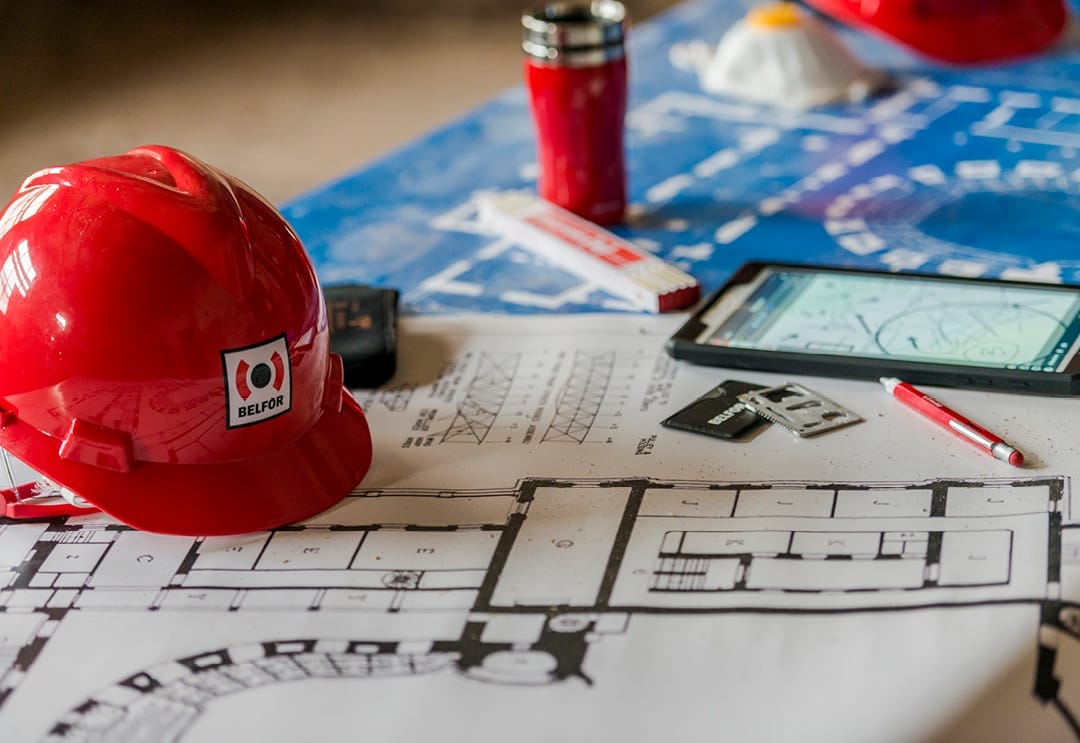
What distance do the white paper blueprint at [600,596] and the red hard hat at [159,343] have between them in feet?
0.10

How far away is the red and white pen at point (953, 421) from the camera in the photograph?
0.70 m

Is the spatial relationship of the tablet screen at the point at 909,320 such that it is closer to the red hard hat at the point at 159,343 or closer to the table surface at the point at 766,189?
the table surface at the point at 766,189

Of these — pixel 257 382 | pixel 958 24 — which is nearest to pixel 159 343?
pixel 257 382

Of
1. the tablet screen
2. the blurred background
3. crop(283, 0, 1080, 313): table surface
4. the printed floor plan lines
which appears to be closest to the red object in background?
crop(283, 0, 1080, 313): table surface

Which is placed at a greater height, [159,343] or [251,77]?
[159,343]

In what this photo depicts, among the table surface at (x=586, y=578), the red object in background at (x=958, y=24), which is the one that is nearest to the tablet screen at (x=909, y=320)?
the table surface at (x=586, y=578)

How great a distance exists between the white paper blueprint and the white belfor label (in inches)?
2.5

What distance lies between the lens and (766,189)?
1126 millimetres

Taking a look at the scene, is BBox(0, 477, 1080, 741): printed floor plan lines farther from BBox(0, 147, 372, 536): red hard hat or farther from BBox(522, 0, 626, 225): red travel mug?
BBox(522, 0, 626, 225): red travel mug

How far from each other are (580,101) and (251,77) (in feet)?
7.47

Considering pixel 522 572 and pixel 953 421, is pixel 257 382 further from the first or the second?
pixel 953 421

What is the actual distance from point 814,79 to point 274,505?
2.59 feet

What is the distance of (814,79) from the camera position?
129cm

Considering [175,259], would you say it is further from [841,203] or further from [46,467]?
[841,203]
